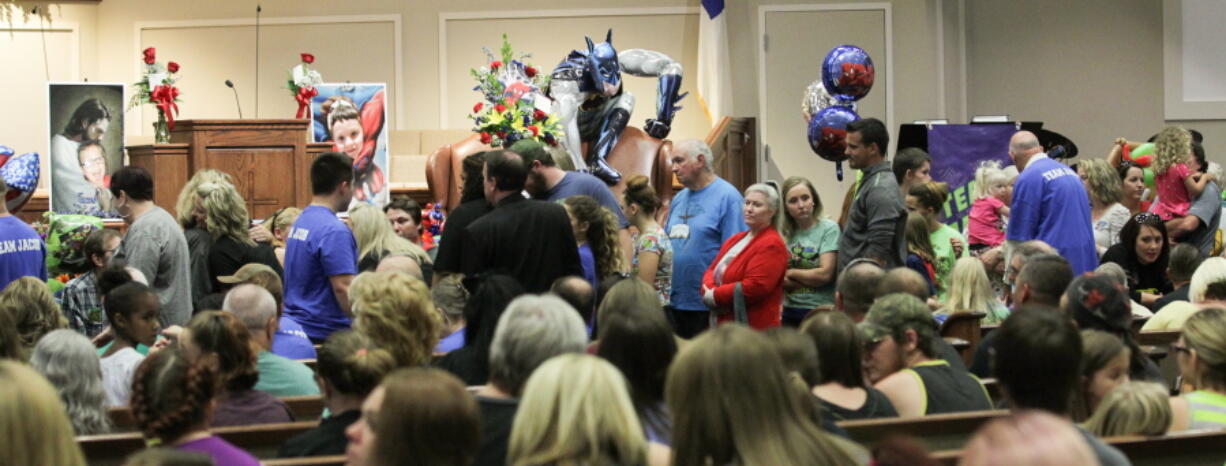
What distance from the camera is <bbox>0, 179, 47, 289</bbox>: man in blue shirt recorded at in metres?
5.75

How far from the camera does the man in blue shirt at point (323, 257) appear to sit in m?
5.34

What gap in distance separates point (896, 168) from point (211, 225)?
121 inches

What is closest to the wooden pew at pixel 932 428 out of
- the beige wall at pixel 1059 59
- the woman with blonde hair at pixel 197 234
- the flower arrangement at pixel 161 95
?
the woman with blonde hair at pixel 197 234

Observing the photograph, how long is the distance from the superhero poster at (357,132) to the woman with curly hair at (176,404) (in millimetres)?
7183

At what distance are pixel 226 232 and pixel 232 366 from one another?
253cm

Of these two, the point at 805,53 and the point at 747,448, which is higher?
the point at 805,53

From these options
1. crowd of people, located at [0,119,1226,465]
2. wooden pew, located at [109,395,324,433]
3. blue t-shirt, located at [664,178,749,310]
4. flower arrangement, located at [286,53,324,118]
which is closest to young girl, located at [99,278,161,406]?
crowd of people, located at [0,119,1226,465]

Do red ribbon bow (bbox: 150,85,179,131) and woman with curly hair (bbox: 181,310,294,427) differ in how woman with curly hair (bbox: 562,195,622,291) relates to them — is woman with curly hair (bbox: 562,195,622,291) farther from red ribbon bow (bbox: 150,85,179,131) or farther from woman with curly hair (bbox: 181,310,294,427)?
red ribbon bow (bbox: 150,85,179,131)

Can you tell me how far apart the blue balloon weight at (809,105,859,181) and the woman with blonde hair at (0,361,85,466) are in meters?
6.22

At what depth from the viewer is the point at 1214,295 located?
497 centimetres

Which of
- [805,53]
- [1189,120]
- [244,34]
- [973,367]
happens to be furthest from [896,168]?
[244,34]

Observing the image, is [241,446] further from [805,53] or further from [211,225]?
[805,53]

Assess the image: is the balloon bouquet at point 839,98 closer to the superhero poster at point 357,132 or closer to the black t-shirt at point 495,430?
the superhero poster at point 357,132

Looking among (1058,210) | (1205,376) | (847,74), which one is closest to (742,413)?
(1205,376)
